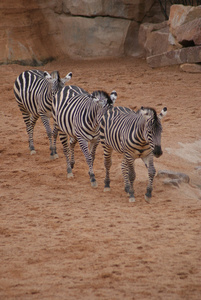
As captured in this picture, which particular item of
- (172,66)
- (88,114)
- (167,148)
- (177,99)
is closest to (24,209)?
(88,114)

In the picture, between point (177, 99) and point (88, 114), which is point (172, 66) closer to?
point (177, 99)

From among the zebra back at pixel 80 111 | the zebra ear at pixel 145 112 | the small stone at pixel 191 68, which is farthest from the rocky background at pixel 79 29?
the zebra ear at pixel 145 112

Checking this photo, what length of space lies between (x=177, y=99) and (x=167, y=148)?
148 inches

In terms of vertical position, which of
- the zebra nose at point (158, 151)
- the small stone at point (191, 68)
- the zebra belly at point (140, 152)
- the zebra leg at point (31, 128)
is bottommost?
the zebra leg at point (31, 128)

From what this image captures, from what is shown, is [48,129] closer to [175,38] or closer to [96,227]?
[96,227]

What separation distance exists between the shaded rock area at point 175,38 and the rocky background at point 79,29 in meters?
0.04

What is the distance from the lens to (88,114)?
8.14m

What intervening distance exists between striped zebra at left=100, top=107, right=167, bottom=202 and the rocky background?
872 centimetres

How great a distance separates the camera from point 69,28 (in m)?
17.3

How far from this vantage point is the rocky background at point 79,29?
16.7 meters

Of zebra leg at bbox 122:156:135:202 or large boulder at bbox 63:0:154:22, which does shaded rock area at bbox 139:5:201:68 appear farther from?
zebra leg at bbox 122:156:135:202

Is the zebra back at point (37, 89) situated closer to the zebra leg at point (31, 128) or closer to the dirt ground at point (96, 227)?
the zebra leg at point (31, 128)

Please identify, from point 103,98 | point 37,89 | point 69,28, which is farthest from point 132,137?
point 69,28

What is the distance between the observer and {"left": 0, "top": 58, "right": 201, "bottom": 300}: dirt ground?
15.2 feet
